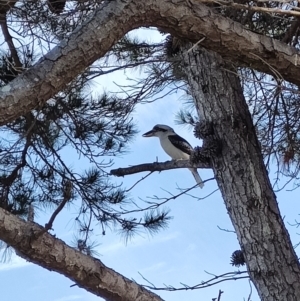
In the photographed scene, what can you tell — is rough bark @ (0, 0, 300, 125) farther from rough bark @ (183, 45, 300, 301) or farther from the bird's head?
the bird's head

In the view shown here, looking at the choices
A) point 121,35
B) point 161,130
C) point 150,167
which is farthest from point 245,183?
point 161,130

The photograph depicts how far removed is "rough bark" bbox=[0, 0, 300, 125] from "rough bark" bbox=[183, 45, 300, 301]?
0.57 meters

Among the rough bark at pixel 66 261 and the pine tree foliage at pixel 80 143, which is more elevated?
the pine tree foliage at pixel 80 143

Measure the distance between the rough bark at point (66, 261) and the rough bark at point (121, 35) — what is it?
0.79 feet

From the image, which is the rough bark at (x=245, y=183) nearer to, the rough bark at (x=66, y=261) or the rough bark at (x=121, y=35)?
the rough bark at (x=121, y=35)

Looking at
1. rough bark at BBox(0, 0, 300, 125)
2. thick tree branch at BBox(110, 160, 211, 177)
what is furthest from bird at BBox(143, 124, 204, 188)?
rough bark at BBox(0, 0, 300, 125)

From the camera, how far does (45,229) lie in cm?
136

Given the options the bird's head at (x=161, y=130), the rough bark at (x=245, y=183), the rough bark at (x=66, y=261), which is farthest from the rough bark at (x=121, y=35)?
the bird's head at (x=161, y=130)

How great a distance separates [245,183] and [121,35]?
1095mm

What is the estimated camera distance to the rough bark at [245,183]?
92.3 inches

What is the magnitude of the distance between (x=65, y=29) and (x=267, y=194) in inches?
40.2

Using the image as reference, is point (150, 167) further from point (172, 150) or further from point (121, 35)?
point (172, 150)

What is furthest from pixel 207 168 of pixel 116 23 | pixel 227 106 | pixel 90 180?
pixel 116 23

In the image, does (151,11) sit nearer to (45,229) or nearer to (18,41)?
(45,229)
